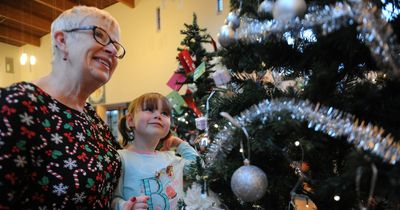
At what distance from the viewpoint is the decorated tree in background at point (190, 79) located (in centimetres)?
230

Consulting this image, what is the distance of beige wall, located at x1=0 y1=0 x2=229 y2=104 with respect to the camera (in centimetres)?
464

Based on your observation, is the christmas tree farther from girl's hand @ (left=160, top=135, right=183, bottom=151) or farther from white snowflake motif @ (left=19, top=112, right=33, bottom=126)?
girl's hand @ (left=160, top=135, right=183, bottom=151)

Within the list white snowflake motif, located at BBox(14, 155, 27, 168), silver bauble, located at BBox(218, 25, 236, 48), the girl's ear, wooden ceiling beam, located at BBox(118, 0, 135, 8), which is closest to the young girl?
the girl's ear

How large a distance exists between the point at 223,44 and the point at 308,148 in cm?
26

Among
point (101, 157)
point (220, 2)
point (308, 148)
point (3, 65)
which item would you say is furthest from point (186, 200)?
point (3, 65)

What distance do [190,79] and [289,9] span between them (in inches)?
70.1

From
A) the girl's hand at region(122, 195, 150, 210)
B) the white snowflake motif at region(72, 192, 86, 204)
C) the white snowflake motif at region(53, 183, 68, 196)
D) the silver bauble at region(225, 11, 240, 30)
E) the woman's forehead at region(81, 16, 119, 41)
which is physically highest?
the woman's forehead at region(81, 16, 119, 41)

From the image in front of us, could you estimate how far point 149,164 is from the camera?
4.04ft

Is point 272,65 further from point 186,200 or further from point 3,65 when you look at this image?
point 3,65

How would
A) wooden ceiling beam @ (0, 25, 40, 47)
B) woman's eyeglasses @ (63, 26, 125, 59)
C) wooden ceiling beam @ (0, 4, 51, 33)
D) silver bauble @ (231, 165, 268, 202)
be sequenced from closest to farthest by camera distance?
silver bauble @ (231, 165, 268, 202) → woman's eyeglasses @ (63, 26, 125, 59) → wooden ceiling beam @ (0, 4, 51, 33) → wooden ceiling beam @ (0, 25, 40, 47)

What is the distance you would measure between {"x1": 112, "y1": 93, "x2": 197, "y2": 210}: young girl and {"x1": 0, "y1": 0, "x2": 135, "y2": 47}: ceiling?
4.25m

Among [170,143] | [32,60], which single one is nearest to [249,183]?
[170,143]

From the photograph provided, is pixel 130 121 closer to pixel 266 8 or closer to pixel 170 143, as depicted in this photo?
pixel 170 143

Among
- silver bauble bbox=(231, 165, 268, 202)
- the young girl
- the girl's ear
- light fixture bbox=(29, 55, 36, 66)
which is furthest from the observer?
light fixture bbox=(29, 55, 36, 66)
